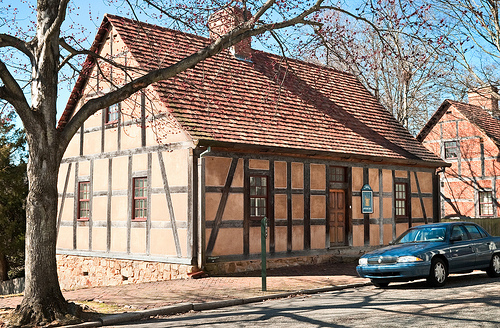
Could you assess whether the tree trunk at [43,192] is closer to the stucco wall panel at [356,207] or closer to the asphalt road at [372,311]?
the asphalt road at [372,311]

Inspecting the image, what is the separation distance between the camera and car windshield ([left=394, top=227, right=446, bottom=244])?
43.8 feet

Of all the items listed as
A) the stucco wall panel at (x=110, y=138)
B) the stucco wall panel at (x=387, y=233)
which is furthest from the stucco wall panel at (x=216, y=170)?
the stucco wall panel at (x=387, y=233)

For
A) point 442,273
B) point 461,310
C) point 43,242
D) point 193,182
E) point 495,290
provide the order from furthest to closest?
point 193,182
point 442,273
point 495,290
point 43,242
point 461,310

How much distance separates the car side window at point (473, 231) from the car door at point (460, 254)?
23 cm

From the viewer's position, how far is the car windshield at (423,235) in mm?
→ 13359

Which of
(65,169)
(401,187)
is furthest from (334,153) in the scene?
(65,169)

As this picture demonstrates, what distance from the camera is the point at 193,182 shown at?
15.5 meters

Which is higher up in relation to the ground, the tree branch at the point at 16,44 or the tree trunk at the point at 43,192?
the tree branch at the point at 16,44

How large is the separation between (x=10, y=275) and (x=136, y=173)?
632 inches

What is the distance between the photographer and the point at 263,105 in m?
19.1

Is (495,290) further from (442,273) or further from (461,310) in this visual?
(461,310)

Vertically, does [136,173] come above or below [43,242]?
above

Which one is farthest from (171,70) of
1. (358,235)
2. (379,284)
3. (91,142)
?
(358,235)

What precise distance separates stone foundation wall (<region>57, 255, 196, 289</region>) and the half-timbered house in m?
0.05
